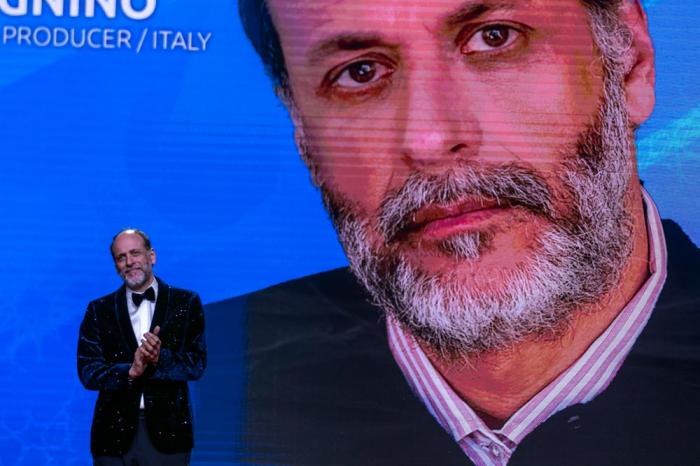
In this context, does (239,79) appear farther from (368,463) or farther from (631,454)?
(631,454)

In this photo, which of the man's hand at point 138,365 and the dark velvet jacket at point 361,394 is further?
the dark velvet jacket at point 361,394

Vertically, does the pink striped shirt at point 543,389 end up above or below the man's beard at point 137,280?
below

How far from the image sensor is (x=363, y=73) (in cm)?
342

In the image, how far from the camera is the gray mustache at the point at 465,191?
11.0 feet

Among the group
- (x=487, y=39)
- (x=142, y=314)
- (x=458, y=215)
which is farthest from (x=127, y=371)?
(x=487, y=39)

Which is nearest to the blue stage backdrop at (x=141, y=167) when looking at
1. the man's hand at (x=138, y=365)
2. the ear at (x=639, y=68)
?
the ear at (x=639, y=68)

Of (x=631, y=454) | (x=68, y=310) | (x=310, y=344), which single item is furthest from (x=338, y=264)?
(x=631, y=454)

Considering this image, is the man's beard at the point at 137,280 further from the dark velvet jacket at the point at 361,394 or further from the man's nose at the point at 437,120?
the man's nose at the point at 437,120

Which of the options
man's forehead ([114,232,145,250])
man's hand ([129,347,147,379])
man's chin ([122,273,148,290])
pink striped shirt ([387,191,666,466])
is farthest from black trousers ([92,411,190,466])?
pink striped shirt ([387,191,666,466])

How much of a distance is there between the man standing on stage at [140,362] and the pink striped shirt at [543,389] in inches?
29.9

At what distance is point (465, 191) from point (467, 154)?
0.13 meters

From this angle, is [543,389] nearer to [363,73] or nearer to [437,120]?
[437,120]

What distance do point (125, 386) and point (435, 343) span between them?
1086mm

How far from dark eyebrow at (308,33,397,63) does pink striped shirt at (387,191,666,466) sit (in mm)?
967
